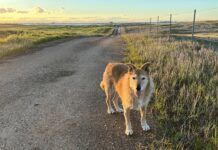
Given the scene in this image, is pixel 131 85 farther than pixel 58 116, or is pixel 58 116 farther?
pixel 58 116

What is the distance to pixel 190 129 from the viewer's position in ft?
16.5

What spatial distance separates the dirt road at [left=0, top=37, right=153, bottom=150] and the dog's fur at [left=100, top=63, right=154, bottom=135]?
47 centimetres

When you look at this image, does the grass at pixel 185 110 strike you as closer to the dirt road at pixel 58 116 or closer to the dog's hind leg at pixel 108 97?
the dirt road at pixel 58 116

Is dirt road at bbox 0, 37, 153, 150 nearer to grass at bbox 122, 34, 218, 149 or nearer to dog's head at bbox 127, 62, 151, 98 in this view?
grass at bbox 122, 34, 218, 149

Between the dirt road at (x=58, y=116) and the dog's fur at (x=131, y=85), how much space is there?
0.47 metres

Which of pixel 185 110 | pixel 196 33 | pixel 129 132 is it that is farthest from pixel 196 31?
pixel 129 132

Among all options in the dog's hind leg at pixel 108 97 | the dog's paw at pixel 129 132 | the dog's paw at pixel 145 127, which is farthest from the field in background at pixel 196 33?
the dog's paw at pixel 129 132

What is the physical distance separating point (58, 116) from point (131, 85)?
1.99 metres

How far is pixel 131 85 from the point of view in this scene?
4.54 meters

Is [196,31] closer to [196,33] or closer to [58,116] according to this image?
[196,33]

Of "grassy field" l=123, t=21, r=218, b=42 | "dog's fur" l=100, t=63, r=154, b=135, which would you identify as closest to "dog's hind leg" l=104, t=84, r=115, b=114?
"dog's fur" l=100, t=63, r=154, b=135

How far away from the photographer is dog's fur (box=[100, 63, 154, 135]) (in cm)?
438

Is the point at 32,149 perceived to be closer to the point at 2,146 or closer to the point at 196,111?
the point at 2,146

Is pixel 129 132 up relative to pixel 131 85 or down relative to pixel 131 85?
down
